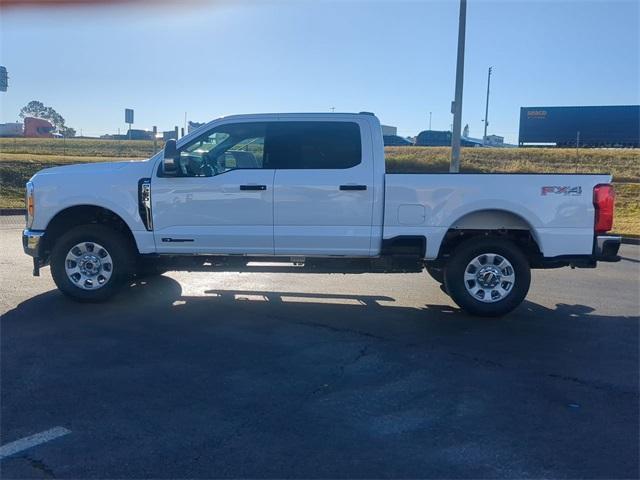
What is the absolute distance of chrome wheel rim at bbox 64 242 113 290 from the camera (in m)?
7.00

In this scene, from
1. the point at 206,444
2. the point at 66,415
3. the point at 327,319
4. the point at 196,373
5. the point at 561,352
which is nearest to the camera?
the point at 206,444

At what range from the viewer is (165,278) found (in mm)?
8703

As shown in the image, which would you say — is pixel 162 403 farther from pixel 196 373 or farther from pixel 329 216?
pixel 329 216

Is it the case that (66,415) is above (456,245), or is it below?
below

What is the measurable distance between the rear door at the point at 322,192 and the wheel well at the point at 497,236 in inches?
36.8

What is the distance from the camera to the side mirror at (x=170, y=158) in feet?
22.1

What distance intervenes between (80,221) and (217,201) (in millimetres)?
1729

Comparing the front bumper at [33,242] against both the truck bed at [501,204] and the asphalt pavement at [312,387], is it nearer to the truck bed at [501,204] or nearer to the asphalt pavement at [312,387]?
the asphalt pavement at [312,387]

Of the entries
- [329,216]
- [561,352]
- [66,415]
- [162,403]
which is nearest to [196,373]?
[162,403]

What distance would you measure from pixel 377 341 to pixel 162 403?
228 cm

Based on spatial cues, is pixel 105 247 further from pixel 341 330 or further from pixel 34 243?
pixel 341 330

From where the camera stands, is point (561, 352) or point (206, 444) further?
point (561, 352)

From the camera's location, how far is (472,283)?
686cm

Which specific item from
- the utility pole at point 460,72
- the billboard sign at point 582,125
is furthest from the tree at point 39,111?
the utility pole at point 460,72
